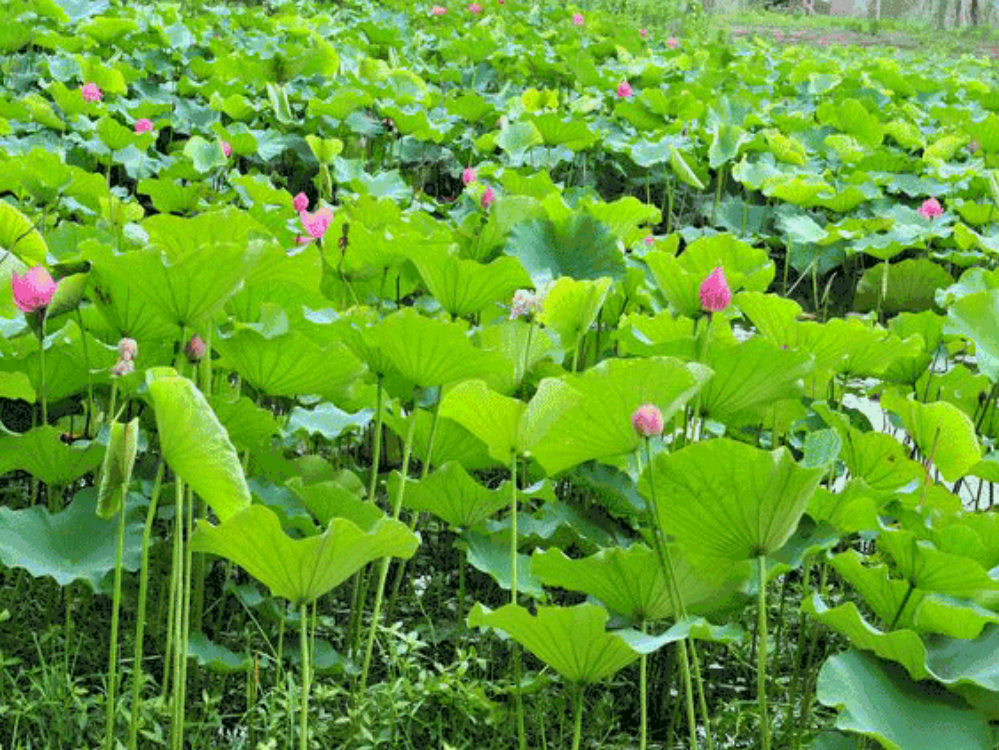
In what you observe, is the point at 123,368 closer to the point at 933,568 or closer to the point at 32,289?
the point at 32,289

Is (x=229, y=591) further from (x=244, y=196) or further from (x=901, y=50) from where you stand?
(x=901, y=50)

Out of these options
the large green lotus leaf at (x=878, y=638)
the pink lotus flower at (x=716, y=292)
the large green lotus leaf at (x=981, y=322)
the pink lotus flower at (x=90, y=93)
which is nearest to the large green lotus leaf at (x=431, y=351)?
the pink lotus flower at (x=716, y=292)

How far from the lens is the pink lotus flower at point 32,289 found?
1.43 metres

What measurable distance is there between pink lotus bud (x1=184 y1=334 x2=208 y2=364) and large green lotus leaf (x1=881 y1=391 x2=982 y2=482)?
82cm

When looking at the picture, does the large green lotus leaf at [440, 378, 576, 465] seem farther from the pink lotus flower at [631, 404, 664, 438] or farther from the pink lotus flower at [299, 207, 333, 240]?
the pink lotus flower at [299, 207, 333, 240]

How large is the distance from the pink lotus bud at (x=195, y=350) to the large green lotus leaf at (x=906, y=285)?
6.90 ft

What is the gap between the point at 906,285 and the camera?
3.38 meters

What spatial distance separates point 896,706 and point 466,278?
825 millimetres

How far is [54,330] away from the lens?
5.78 feet

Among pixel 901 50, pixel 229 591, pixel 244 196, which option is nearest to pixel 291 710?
pixel 229 591

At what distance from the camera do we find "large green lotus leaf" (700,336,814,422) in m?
1.54

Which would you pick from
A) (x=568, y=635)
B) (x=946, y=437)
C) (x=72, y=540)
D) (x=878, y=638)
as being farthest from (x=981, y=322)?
(x=72, y=540)

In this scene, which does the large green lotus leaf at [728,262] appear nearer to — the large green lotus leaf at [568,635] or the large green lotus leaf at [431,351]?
the large green lotus leaf at [431,351]

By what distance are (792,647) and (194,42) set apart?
3.86 meters
